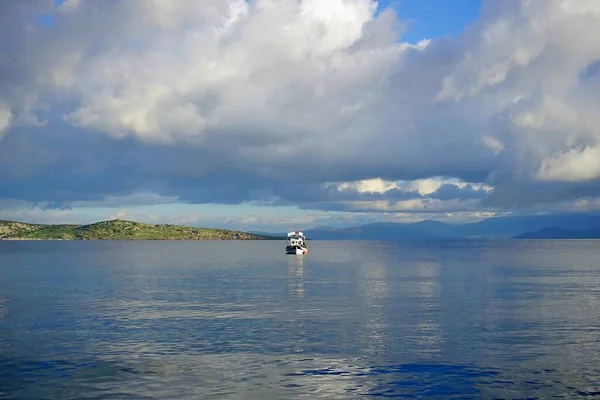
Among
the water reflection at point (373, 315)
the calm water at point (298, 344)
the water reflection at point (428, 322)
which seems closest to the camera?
the calm water at point (298, 344)

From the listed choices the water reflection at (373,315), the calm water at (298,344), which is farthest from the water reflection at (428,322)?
the water reflection at (373,315)

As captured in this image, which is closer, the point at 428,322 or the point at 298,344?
the point at 298,344

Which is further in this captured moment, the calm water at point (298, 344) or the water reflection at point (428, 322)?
the water reflection at point (428, 322)

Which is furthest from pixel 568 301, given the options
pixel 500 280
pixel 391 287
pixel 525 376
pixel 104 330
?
pixel 104 330

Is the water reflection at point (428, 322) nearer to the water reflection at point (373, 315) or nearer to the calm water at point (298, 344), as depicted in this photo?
the calm water at point (298, 344)

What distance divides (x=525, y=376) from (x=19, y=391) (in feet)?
121

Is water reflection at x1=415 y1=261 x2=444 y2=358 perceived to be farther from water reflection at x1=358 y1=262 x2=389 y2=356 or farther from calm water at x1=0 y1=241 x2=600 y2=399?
water reflection at x1=358 y1=262 x2=389 y2=356

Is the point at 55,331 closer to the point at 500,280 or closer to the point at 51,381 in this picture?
the point at 51,381

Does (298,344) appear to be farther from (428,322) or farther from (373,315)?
(373,315)

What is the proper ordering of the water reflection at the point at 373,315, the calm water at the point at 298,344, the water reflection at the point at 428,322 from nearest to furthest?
the calm water at the point at 298,344, the water reflection at the point at 428,322, the water reflection at the point at 373,315

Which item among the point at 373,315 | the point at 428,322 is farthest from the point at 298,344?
the point at 373,315

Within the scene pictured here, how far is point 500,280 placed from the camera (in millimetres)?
131625

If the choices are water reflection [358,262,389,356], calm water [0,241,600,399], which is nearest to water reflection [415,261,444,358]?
calm water [0,241,600,399]

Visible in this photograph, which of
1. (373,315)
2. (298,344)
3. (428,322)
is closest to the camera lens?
(298,344)
